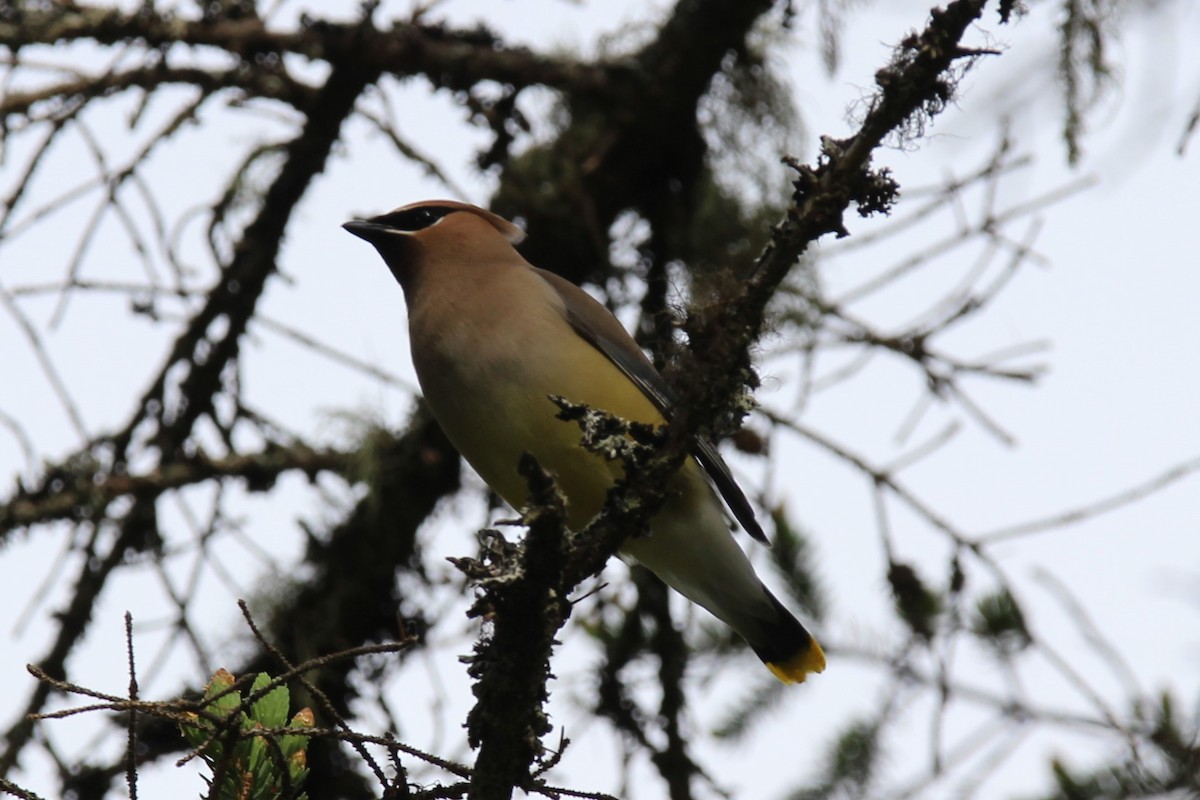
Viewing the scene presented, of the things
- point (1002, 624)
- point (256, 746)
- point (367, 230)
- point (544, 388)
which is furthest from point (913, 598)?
point (256, 746)

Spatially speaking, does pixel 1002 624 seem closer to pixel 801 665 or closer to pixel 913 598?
pixel 913 598

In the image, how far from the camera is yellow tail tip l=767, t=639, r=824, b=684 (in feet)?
14.8

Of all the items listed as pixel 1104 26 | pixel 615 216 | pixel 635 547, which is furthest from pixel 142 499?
pixel 1104 26

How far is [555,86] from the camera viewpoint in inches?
208

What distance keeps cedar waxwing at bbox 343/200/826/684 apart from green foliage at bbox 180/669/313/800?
54.8 inches

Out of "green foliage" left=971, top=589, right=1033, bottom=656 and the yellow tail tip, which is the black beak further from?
"green foliage" left=971, top=589, right=1033, bottom=656

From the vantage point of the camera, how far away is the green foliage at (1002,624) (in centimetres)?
450

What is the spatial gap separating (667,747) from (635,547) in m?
0.92

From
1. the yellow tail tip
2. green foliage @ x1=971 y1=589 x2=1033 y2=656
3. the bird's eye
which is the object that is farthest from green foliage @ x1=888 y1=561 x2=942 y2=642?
the bird's eye

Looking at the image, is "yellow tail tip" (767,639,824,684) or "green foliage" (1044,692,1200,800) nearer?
"green foliage" (1044,692,1200,800)

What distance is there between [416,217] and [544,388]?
120 centimetres

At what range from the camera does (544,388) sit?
Result: 3.87 m

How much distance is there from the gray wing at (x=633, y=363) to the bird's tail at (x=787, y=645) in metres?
0.38

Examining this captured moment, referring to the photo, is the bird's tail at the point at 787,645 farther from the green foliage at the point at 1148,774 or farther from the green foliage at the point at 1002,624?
the green foliage at the point at 1148,774
